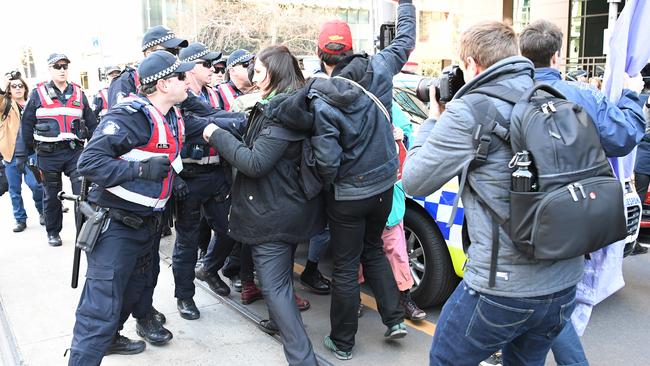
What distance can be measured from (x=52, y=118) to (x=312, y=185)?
4.02 meters

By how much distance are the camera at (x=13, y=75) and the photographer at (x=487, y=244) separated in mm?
6777

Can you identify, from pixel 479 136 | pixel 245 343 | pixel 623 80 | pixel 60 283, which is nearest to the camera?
pixel 479 136

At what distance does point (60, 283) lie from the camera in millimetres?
5102

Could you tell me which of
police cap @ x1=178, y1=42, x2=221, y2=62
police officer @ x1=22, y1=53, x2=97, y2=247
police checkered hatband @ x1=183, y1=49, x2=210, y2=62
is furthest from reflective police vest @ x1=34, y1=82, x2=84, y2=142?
police checkered hatband @ x1=183, y1=49, x2=210, y2=62

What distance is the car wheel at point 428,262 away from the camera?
412 cm

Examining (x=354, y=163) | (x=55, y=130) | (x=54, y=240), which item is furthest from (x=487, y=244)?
(x=54, y=240)

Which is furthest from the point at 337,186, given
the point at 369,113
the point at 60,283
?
the point at 60,283

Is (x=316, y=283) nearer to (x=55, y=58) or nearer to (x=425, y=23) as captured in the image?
(x=55, y=58)

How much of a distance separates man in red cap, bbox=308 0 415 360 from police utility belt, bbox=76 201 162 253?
3.49 feet

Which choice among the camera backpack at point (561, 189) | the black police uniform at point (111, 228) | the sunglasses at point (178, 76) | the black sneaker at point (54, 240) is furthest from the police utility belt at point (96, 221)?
the black sneaker at point (54, 240)

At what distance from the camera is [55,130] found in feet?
19.9

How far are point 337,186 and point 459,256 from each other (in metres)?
1.18

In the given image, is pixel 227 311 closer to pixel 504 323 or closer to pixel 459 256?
pixel 459 256

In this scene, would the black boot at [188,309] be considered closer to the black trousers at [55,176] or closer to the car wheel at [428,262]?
the car wheel at [428,262]
